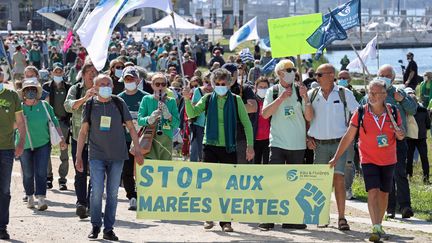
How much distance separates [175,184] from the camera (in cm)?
1141

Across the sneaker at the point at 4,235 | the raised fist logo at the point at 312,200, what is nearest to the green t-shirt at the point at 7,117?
the sneaker at the point at 4,235

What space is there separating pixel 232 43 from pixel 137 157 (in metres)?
20.9

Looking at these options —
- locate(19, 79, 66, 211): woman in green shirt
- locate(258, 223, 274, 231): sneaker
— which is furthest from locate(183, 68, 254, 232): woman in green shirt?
locate(19, 79, 66, 211): woman in green shirt

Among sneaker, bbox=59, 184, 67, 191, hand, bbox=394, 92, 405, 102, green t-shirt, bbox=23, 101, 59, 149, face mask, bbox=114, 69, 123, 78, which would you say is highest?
face mask, bbox=114, 69, 123, 78

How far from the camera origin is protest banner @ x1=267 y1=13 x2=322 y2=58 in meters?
15.4

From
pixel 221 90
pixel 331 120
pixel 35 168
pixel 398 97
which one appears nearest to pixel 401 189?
pixel 398 97

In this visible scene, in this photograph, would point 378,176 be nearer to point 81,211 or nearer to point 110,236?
point 110,236

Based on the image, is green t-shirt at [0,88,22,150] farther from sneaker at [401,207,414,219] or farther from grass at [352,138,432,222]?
grass at [352,138,432,222]

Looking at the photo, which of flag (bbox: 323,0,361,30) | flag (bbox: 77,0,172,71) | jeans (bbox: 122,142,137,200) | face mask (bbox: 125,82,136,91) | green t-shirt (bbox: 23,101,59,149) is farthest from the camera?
flag (bbox: 323,0,361,30)

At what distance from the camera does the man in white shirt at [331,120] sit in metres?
11.8

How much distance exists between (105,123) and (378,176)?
2.95 meters

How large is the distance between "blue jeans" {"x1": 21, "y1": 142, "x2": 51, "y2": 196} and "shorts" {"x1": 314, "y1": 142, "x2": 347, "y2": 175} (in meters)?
3.72

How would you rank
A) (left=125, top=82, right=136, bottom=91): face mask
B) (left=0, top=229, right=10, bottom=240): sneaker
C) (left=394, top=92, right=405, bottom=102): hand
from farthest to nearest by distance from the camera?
(left=125, top=82, right=136, bottom=91): face mask → (left=394, top=92, right=405, bottom=102): hand → (left=0, top=229, right=10, bottom=240): sneaker

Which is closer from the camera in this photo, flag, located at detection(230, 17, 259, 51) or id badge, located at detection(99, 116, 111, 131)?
id badge, located at detection(99, 116, 111, 131)
